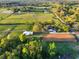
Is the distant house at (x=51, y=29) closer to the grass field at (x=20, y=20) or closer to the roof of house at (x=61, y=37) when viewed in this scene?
the roof of house at (x=61, y=37)

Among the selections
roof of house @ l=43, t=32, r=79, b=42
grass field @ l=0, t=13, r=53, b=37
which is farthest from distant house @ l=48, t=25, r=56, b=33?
grass field @ l=0, t=13, r=53, b=37

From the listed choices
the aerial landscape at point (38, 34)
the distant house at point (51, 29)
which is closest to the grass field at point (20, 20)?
the aerial landscape at point (38, 34)

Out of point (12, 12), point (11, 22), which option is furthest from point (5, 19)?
point (12, 12)

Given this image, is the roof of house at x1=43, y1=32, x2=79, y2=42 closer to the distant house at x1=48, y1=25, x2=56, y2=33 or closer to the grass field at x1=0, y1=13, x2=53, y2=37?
the distant house at x1=48, y1=25, x2=56, y2=33

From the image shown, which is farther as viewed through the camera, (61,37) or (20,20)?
(20,20)

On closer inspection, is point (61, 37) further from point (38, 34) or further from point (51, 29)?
point (51, 29)

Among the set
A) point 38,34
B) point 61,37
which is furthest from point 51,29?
point 61,37

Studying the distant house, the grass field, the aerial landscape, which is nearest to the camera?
the aerial landscape

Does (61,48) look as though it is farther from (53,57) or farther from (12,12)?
(12,12)
